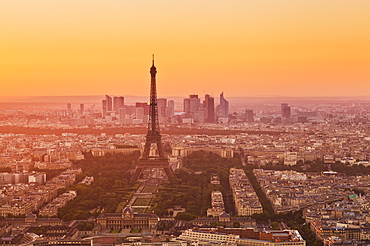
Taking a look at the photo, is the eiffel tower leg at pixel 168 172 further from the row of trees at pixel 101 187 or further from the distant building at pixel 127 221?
the distant building at pixel 127 221

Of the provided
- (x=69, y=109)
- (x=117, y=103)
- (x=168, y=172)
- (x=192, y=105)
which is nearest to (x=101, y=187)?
(x=168, y=172)

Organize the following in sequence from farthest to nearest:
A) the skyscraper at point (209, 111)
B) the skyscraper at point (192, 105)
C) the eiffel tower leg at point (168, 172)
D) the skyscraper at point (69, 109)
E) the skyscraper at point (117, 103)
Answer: the skyscraper at point (117, 103), the skyscraper at point (69, 109), the skyscraper at point (192, 105), the skyscraper at point (209, 111), the eiffel tower leg at point (168, 172)

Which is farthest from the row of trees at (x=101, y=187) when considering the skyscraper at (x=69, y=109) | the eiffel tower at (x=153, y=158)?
the skyscraper at (x=69, y=109)

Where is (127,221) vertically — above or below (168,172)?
below

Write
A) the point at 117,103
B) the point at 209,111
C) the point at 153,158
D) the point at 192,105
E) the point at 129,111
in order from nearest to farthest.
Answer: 1. the point at 153,158
2. the point at 209,111
3. the point at 192,105
4. the point at 129,111
5. the point at 117,103

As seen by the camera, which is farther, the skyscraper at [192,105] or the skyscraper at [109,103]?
the skyscraper at [109,103]

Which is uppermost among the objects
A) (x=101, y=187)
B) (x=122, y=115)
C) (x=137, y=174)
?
(x=122, y=115)

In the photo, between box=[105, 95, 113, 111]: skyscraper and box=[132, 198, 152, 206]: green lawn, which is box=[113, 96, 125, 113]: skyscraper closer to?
box=[105, 95, 113, 111]: skyscraper

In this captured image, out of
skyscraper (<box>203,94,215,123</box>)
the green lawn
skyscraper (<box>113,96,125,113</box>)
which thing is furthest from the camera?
skyscraper (<box>113,96,125,113</box>)

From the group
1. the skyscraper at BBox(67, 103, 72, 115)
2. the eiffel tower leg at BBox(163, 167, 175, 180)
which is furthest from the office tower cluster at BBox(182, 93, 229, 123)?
the eiffel tower leg at BBox(163, 167, 175, 180)

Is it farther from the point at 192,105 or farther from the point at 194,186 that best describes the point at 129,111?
the point at 194,186

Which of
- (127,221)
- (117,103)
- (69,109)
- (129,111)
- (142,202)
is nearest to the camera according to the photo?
(127,221)
